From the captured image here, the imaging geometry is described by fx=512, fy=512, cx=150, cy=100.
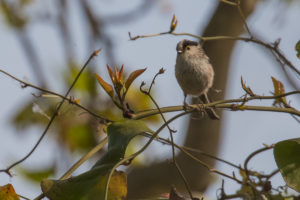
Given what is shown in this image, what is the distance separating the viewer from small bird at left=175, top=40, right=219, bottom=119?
3176 mm

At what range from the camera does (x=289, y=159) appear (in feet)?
4.90

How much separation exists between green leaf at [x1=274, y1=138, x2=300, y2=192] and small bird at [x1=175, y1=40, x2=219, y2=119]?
5.49 ft

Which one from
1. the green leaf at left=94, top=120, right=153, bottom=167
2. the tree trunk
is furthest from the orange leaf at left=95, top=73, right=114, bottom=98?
the tree trunk

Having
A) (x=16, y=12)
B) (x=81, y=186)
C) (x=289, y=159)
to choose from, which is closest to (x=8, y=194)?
(x=81, y=186)

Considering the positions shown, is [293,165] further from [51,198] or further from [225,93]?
[225,93]

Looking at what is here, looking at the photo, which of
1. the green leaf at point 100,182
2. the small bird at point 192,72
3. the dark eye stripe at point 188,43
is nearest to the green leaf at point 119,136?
the green leaf at point 100,182

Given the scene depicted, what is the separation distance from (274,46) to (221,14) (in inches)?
106

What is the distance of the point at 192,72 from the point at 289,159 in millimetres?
1778

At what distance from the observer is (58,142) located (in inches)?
135

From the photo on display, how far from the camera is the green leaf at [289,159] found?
4.81 ft

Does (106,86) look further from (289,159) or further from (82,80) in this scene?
(82,80)

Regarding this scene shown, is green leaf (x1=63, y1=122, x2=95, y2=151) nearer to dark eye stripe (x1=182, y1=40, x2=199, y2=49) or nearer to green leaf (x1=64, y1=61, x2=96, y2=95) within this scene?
green leaf (x1=64, y1=61, x2=96, y2=95)

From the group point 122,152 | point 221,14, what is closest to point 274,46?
point 122,152

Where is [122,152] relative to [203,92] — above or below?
above
